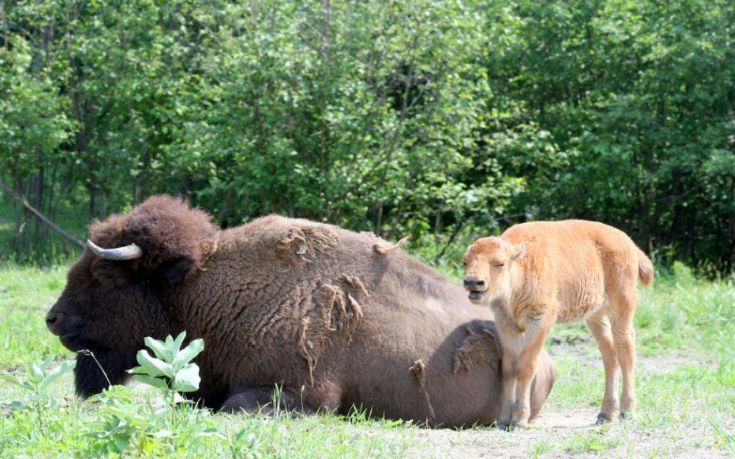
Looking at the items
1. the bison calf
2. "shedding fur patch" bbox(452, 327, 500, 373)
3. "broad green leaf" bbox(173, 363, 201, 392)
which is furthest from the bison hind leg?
"broad green leaf" bbox(173, 363, 201, 392)

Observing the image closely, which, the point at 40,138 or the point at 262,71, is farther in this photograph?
the point at 40,138

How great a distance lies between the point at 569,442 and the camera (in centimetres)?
599

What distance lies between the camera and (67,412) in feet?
19.1

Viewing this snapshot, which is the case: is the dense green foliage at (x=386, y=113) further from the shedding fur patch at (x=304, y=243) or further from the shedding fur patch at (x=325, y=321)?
the shedding fur patch at (x=325, y=321)

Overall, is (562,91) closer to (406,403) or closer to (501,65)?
(501,65)

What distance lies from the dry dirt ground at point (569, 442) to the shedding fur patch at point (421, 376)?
0.32 meters

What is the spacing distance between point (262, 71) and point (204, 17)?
198 cm

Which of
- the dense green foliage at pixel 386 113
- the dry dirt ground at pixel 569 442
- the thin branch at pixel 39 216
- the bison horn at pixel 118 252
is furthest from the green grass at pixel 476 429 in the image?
the thin branch at pixel 39 216

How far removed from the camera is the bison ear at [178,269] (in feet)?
23.7

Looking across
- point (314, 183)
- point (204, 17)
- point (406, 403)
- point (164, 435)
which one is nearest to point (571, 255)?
point (406, 403)

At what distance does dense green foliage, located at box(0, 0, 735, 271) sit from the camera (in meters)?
14.7

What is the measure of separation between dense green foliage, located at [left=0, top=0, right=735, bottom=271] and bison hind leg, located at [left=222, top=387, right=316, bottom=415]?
25.9ft

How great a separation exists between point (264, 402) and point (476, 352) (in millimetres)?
1458

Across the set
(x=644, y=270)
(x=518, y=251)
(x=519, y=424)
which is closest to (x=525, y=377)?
(x=519, y=424)
